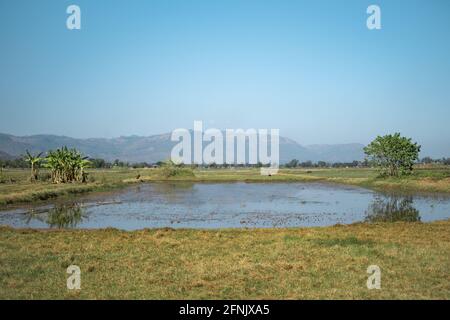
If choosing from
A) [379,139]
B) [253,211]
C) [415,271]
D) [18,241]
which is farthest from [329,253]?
[379,139]

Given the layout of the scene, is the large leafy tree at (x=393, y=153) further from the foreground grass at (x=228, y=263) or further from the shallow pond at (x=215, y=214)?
the foreground grass at (x=228, y=263)

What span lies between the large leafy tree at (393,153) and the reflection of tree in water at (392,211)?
3203 cm

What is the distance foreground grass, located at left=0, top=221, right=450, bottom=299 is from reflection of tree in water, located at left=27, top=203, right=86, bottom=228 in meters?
5.86

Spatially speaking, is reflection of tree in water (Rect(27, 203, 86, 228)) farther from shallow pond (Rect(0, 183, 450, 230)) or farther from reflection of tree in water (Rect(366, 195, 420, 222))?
reflection of tree in water (Rect(366, 195, 420, 222))

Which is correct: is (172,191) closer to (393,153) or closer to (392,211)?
(392,211)

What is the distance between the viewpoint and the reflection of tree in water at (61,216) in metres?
27.7

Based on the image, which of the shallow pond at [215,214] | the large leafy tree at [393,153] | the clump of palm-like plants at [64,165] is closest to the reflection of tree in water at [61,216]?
the shallow pond at [215,214]

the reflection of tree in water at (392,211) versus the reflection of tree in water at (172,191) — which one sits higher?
the reflection of tree in water at (392,211)

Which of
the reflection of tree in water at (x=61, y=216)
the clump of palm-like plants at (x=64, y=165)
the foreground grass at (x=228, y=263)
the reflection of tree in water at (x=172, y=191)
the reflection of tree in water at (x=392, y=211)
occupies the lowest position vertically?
the reflection of tree in water at (x=172, y=191)

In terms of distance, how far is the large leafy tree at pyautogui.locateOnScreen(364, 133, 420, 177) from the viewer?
2785 inches

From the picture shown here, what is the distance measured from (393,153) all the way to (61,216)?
190 ft

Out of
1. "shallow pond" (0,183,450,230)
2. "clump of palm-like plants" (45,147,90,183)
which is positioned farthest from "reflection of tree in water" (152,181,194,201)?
"clump of palm-like plants" (45,147,90,183)

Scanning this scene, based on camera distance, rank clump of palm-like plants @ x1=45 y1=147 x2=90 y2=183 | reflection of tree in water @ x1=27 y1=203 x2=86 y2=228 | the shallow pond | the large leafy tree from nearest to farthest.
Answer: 1. the shallow pond
2. reflection of tree in water @ x1=27 y1=203 x2=86 y2=228
3. clump of palm-like plants @ x1=45 y1=147 x2=90 y2=183
4. the large leafy tree

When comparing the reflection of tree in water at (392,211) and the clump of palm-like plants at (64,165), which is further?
the clump of palm-like plants at (64,165)
